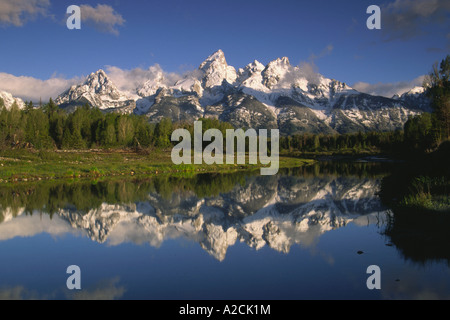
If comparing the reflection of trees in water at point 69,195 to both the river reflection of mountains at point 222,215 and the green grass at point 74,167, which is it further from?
the green grass at point 74,167

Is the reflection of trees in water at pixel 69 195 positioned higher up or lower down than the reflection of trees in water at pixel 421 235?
higher up

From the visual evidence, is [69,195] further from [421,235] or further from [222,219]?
[421,235]

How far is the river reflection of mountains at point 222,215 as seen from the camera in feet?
46.0

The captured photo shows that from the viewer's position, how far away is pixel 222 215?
66.4 feet

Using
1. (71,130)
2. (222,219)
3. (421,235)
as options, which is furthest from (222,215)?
(71,130)

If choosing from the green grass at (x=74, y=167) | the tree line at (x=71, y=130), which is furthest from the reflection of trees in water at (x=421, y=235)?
the tree line at (x=71, y=130)

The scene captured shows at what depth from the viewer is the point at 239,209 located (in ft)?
73.8

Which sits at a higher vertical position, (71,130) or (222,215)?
(71,130)

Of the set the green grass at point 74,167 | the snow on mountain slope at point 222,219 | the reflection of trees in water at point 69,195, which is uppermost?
the green grass at point 74,167

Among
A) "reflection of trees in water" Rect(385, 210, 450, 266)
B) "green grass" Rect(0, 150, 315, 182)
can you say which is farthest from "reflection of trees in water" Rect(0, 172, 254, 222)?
"reflection of trees in water" Rect(385, 210, 450, 266)

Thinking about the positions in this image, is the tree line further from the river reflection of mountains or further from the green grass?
the river reflection of mountains

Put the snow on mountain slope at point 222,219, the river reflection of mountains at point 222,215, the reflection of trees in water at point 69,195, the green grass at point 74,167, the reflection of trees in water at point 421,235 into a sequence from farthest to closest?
the green grass at point 74,167 → the reflection of trees in water at point 69,195 → the snow on mountain slope at point 222,219 → the river reflection of mountains at point 222,215 → the reflection of trees in water at point 421,235
